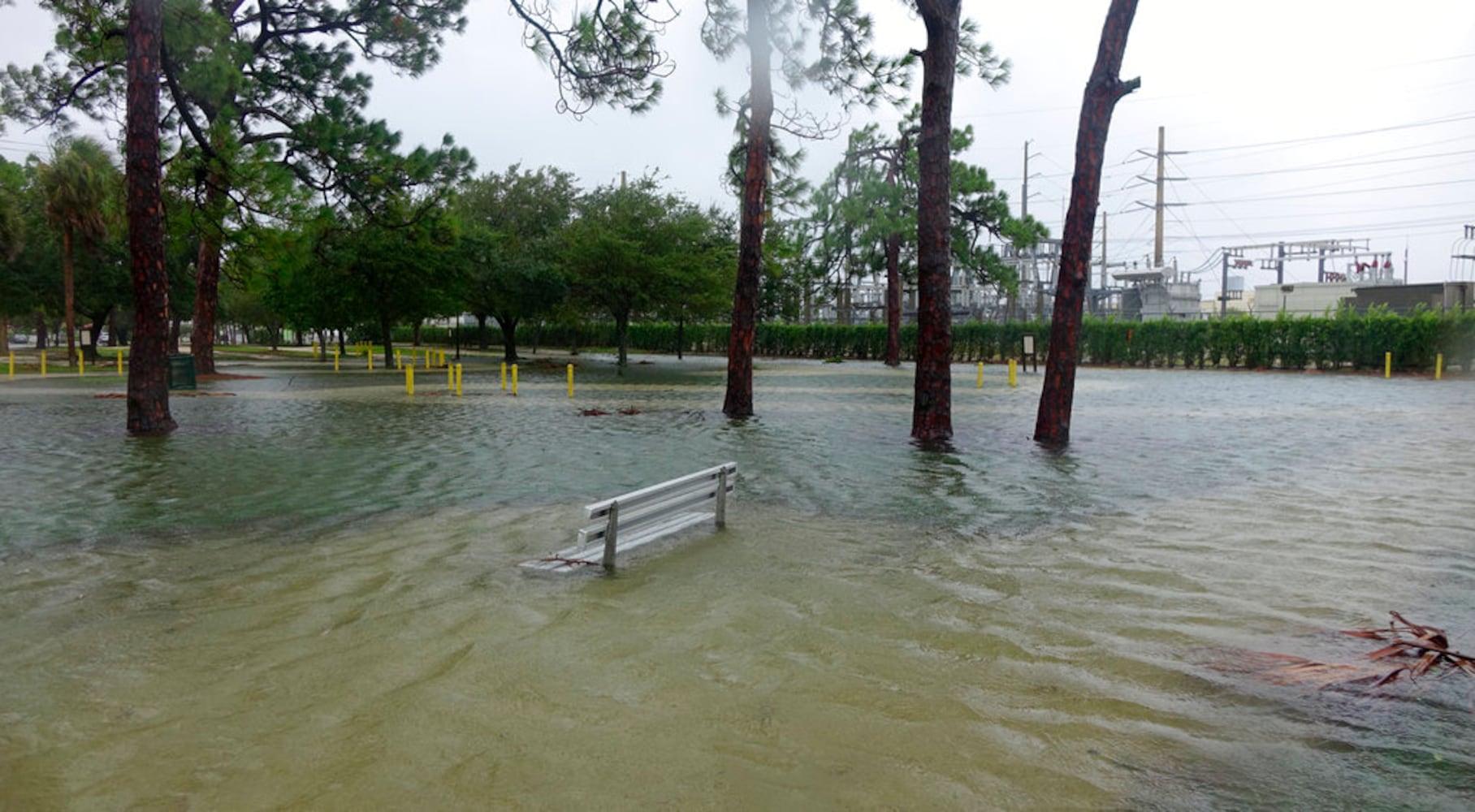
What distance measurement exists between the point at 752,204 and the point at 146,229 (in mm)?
9623

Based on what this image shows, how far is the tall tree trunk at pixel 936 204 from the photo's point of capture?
12641mm

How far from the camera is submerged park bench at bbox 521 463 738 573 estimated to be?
229 inches

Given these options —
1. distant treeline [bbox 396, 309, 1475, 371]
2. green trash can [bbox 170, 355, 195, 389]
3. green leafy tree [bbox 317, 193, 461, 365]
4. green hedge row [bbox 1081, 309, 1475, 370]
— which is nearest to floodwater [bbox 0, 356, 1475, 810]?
green trash can [bbox 170, 355, 195, 389]

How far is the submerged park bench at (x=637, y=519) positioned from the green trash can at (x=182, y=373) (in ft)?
64.9

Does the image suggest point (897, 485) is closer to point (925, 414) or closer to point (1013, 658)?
point (925, 414)

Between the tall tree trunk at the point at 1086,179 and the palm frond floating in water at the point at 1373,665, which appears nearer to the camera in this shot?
the palm frond floating in water at the point at 1373,665

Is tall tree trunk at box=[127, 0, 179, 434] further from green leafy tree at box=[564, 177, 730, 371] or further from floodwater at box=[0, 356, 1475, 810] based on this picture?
green leafy tree at box=[564, 177, 730, 371]

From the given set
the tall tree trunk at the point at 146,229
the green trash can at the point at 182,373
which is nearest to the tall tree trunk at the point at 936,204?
the tall tree trunk at the point at 146,229

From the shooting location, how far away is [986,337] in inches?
1770

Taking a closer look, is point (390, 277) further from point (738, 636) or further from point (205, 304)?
point (738, 636)

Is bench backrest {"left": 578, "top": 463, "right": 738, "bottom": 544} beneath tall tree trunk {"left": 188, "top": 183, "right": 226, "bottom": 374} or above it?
beneath

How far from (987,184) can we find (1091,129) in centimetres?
2405

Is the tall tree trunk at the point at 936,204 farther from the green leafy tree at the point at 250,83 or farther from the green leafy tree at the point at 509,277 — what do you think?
the green leafy tree at the point at 509,277

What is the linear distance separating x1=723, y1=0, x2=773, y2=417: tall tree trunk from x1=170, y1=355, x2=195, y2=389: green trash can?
14318 millimetres
